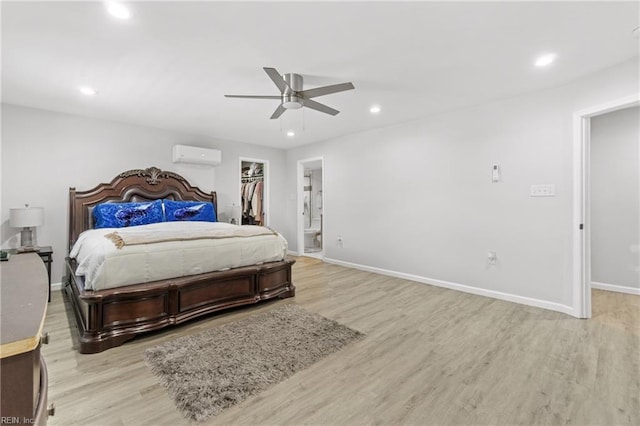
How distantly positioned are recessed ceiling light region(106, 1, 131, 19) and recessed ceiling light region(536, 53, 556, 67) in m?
3.19

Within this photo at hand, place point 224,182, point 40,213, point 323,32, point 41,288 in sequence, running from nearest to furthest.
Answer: point 41,288 → point 323,32 → point 40,213 → point 224,182

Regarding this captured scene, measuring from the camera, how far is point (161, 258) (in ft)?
8.57

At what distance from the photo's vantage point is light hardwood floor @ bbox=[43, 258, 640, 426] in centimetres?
158

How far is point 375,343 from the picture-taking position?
93.7 inches

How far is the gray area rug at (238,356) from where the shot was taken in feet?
5.72

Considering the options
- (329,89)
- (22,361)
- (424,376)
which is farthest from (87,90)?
(424,376)

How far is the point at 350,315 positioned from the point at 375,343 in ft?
1.98

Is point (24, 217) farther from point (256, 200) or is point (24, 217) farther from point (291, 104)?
point (256, 200)

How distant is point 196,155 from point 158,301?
114 inches

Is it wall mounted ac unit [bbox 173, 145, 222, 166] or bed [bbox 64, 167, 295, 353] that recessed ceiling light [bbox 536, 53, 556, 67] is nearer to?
bed [bbox 64, 167, 295, 353]

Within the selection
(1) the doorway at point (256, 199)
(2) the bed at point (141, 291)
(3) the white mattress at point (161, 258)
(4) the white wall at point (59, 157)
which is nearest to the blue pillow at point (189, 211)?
(2) the bed at point (141, 291)

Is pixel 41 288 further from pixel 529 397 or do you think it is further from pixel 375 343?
pixel 529 397

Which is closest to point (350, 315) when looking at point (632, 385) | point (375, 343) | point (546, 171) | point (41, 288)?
point (375, 343)

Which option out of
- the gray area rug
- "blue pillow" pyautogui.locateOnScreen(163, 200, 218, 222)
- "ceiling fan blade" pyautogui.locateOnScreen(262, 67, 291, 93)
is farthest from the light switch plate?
"blue pillow" pyautogui.locateOnScreen(163, 200, 218, 222)
